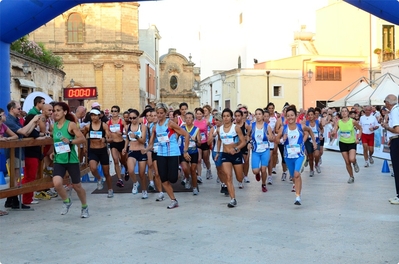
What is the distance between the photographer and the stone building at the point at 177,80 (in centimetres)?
8144

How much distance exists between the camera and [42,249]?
21.0 feet

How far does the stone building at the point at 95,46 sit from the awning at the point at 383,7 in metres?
39.7

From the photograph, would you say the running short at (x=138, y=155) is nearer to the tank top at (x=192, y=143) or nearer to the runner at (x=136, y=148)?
the runner at (x=136, y=148)

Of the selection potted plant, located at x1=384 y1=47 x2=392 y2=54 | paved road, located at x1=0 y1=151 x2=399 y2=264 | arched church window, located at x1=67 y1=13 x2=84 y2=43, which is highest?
arched church window, located at x1=67 y1=13 x2=84 y2=43

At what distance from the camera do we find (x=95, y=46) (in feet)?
164

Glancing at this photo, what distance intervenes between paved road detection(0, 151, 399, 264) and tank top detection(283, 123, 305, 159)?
2.95ft

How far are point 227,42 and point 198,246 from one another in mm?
60143

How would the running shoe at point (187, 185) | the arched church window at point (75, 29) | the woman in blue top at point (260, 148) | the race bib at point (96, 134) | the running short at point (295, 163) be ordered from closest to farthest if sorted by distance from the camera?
the running short at point (295, 163) → the race bib at point (96, 134) → the woman in blue top at point (260, 148) → the running shoe at point (187, 185) → the arched church window at point (75, 29)

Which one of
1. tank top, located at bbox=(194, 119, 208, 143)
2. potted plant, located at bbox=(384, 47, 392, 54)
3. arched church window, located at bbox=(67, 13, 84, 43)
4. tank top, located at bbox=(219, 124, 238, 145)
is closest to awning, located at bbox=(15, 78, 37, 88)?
tank top, located at bbox=(194, 119, 208, 143)

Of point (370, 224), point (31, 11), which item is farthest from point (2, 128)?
point (370, 224)

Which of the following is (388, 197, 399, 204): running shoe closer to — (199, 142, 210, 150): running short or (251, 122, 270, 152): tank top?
(251, 122, 270, 152): tank top

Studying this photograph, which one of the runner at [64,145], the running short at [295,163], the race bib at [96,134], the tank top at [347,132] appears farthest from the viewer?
the tank top at [347,132]

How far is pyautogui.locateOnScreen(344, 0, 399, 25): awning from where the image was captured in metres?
11.4

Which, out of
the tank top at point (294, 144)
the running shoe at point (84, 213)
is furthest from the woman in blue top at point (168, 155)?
the tank top at point (294, 144)
